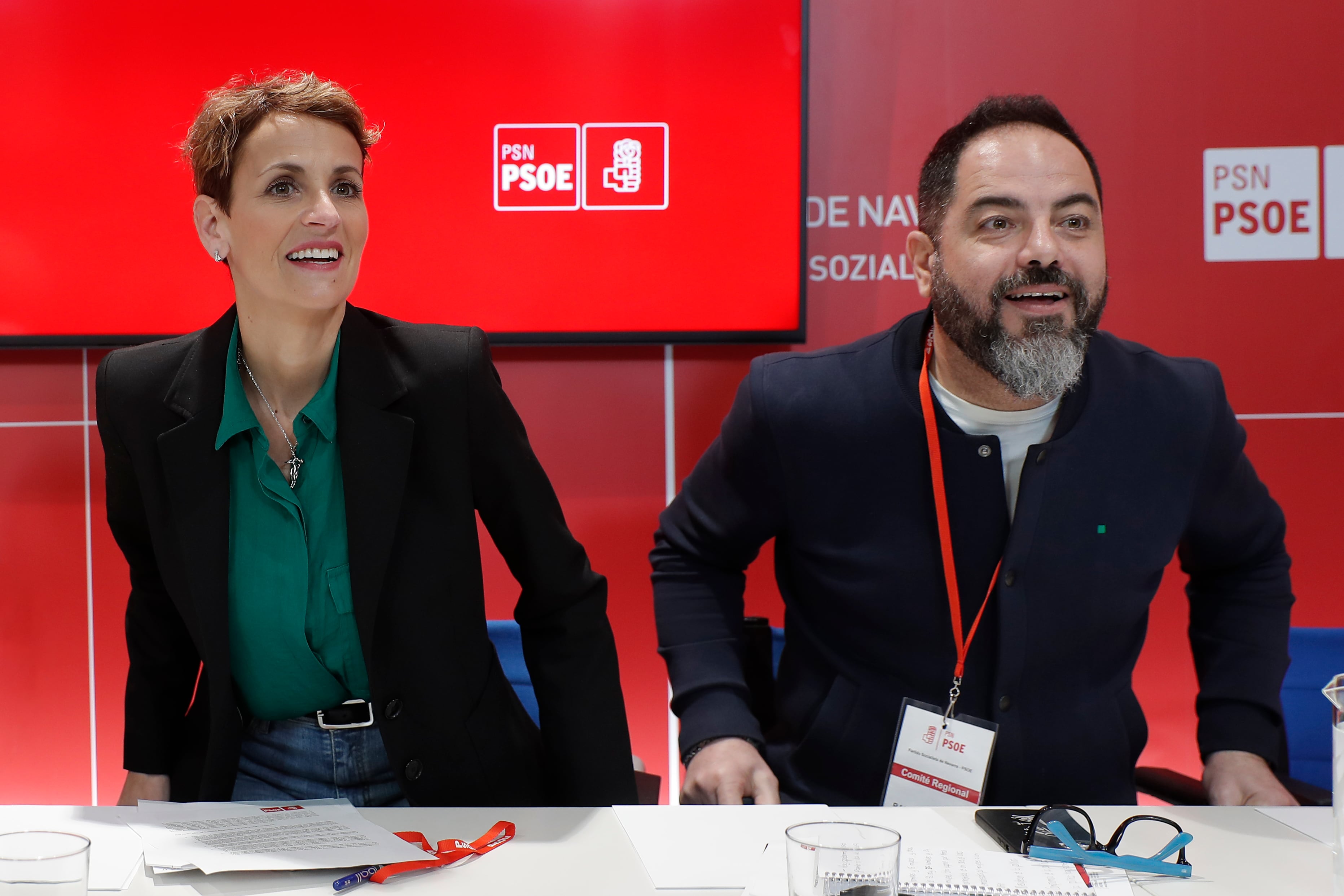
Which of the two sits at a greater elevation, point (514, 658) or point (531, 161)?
point (531, 161)

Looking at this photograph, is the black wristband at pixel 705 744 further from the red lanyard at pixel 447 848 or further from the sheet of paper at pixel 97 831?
the sheet of paper at pixel 97 831

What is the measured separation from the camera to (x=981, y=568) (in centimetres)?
181

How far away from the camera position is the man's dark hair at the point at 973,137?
1878 mm

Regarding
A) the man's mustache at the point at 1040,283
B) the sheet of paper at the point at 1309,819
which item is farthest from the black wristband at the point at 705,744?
the man's mustache at the point at 1040,283

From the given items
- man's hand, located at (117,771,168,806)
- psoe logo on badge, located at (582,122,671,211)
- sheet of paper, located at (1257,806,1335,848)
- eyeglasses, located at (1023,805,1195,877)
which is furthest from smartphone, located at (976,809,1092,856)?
psoe logo on badge, located at (582,122,671,211)

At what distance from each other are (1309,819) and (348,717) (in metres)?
1.37

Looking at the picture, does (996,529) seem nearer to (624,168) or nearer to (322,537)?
(322,537)

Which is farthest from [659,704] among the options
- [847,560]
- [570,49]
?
[570,49]

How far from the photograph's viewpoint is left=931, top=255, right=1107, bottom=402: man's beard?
179cm

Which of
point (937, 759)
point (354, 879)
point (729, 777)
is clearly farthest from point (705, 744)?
point (354, 879)

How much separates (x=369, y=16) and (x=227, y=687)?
1854 millimetres

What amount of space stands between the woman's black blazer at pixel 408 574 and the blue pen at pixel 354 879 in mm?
407

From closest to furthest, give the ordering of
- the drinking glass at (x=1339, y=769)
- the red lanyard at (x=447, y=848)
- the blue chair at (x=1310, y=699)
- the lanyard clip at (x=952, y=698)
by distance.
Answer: the drinking glass at (x=1339, y=769), the red lanyard at (x=447, y=848), the lanyard clip at (x=952, y=698), the blue chair at (x=1310, y=699)

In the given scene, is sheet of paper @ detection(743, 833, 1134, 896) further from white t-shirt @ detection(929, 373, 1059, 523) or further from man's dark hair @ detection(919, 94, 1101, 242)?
man's dark hair @ detection(919, 94, 1101, 242)
